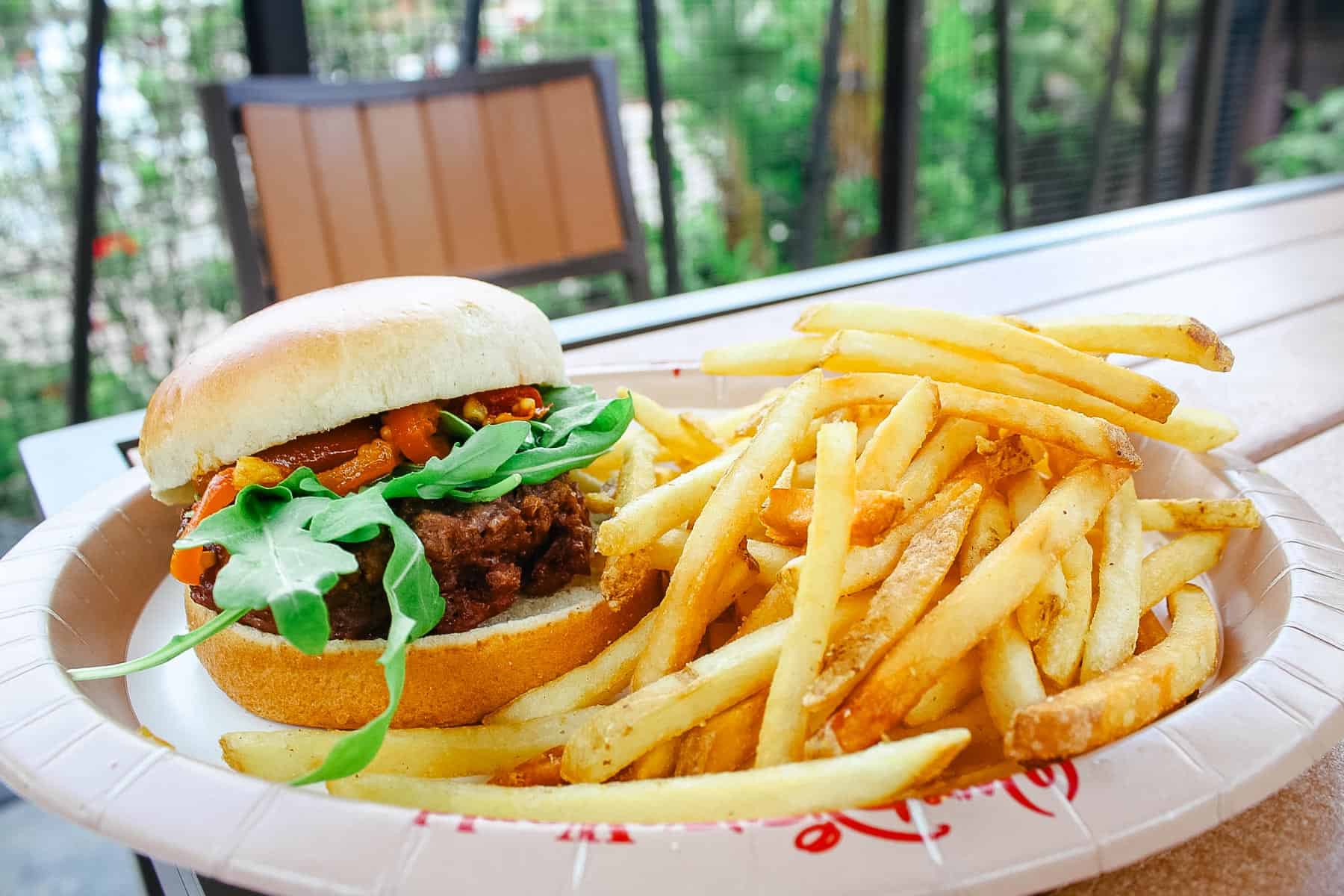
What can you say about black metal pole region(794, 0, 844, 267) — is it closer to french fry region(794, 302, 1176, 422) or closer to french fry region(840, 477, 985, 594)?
french fry region(794, 302, 1176, 422)

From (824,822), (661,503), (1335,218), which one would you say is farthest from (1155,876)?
(1335,218)

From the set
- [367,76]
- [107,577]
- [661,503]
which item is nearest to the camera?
[661,503]

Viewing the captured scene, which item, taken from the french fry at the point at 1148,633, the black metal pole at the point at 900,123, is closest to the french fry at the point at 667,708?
the french fry at the point at 1148,633

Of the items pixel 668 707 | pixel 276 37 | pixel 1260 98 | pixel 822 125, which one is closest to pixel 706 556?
pixel 668 707

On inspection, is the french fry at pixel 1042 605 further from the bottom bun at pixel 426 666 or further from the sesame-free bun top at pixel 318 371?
the sesame-free bun top at pixel 318 371

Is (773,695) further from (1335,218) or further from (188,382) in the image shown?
(1335,218)

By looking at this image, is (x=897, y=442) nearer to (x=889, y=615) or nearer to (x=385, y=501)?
(x=889, y=615)

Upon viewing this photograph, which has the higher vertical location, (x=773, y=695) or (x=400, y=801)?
(x=773, y=695)
